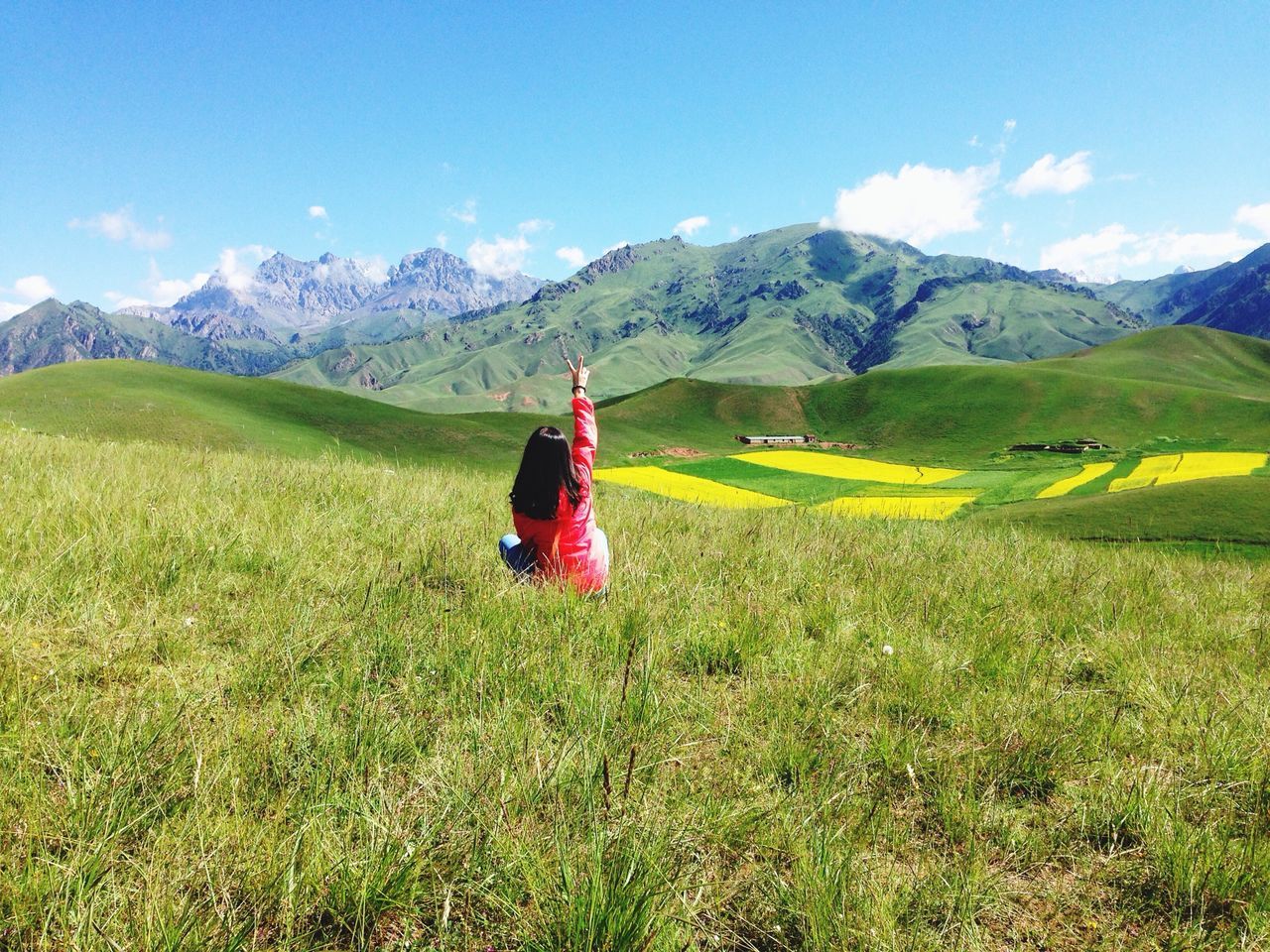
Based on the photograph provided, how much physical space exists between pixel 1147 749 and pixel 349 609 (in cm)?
476

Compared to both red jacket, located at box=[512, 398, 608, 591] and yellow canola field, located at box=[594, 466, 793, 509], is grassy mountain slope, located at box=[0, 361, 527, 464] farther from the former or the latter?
red jacket, located at box=[512, 398, 608, 591]

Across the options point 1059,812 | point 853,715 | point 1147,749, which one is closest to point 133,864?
point 853,715

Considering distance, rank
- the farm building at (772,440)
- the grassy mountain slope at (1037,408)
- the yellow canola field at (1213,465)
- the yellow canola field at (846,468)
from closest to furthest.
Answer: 1. the yellow canola field at (1213,465)
2. the yellow canola field at (846,468)
3. the grassy mountain slope at (1037,408)
4. the farm building at (772,440)

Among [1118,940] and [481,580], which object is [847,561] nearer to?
[481,580]

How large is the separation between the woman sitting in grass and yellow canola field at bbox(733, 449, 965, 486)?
43483 millimetres

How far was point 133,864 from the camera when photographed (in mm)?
1788

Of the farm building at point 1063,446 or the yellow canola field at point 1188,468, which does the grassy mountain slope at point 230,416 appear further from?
the farm building at point 1063,446

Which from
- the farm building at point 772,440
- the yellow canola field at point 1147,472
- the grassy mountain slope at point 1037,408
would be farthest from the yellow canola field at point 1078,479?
the farm building at point 772,440

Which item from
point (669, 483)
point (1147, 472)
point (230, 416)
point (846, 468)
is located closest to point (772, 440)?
point (846, 468)

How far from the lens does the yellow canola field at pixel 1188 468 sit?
122 ft

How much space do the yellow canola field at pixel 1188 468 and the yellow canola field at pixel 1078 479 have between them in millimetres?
1758

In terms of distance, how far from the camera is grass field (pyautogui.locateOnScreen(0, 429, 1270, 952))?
1.81 metres

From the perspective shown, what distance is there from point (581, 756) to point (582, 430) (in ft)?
11.0

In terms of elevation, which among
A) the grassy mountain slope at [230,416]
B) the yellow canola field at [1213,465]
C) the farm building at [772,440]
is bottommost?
the yellow canola field at [1213,465]
